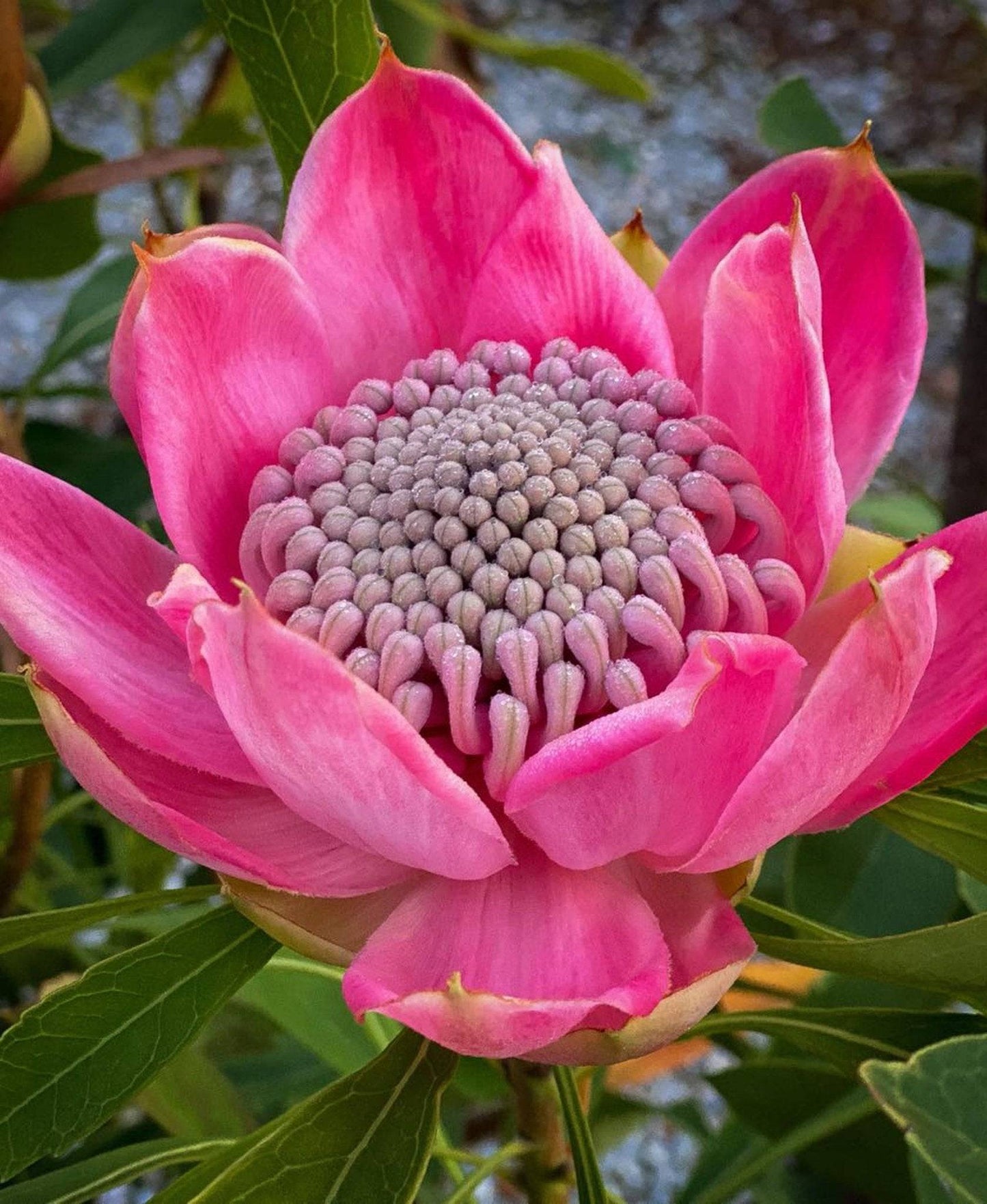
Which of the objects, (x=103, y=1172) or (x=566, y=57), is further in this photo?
(x=566, y=57)

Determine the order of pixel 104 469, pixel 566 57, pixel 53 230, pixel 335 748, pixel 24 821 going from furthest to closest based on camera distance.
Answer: pixel 566 57 → pixel 104 469 → pixel 53 230 → pixel 24 821 → pixel 335 748

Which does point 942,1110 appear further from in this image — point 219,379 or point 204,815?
point 219,379

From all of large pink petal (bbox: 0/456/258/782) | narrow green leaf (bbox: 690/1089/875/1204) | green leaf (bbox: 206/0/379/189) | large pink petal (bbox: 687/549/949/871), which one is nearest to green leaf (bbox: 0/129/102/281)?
green leaf (bbox: 206/0/379/189)

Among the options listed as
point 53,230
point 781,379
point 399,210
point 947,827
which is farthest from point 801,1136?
point 53,230

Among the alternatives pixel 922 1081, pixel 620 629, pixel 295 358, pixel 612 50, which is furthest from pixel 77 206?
pixel 612 50

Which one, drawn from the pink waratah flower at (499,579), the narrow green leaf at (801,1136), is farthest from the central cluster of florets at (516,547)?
the narrow green leaf at (801,1136)

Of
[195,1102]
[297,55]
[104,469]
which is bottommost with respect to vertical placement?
[195,1102]

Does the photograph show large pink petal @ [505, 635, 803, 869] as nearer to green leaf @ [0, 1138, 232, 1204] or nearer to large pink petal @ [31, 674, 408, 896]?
large pink petal @ [31, 674, 408, 896]
